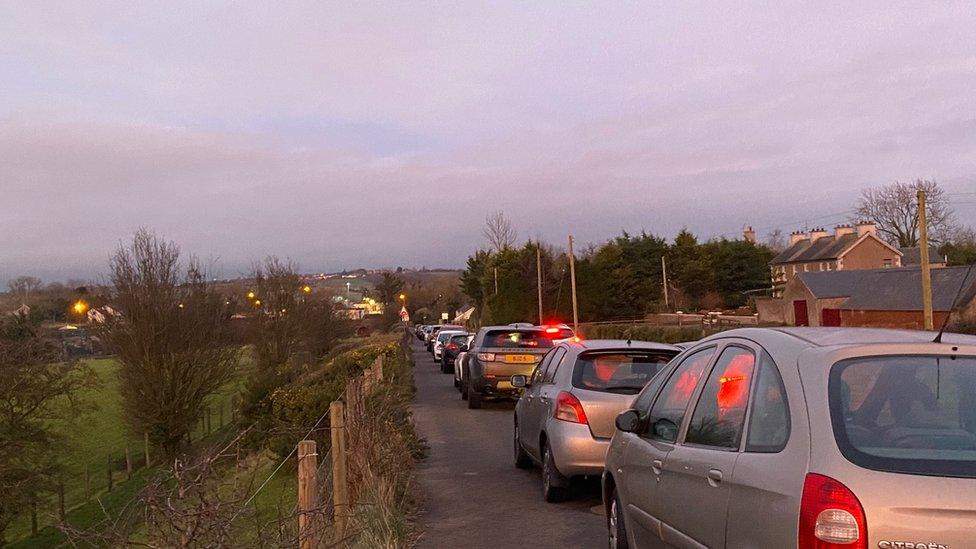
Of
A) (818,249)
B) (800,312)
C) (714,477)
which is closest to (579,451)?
(714,477)

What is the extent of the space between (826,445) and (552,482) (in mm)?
6261

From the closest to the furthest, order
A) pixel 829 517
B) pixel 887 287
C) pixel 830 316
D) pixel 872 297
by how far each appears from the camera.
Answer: pixel 829 517 → pixel 887 287 → pixel 872 297 → pixel 830 316

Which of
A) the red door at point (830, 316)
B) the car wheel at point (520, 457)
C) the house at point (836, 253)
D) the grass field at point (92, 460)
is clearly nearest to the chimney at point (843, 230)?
the house at point (836, 253)

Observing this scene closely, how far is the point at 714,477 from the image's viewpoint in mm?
4516

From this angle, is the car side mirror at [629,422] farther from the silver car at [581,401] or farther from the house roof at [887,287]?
the house roof at [887,287]

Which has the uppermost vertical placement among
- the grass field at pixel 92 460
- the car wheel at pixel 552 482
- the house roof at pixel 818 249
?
the house roof at pixel 818 249

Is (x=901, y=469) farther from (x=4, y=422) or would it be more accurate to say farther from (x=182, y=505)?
(x=4, y=422)

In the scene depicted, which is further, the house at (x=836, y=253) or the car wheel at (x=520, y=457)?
the house at (x=836, y=253)

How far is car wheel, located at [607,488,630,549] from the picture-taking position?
6.26 m

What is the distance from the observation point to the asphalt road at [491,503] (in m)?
8.54

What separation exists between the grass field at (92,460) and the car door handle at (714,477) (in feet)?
75.4

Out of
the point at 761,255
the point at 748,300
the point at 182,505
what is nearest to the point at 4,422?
the point at 182,505

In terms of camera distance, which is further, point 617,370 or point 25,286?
point 25,286

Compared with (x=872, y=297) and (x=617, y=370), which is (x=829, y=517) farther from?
(x=872, y=297)
